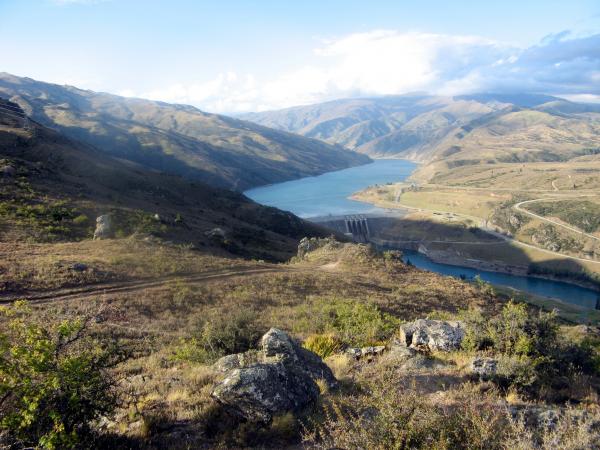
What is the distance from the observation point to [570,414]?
7859mm

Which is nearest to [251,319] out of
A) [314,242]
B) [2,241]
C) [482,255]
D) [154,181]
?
[2,241]

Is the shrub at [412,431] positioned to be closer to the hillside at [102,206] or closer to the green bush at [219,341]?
the green bush at [219,341]

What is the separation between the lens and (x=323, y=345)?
50.1 ft

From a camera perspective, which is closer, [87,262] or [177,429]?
[177,429]

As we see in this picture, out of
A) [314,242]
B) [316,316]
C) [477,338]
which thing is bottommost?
[314,242]

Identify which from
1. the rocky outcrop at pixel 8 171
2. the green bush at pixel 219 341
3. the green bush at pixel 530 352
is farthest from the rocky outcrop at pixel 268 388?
the rocky outcrop at pixel 8 171

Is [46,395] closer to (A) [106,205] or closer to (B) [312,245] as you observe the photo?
(B) [312,245]

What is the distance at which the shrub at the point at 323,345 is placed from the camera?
48.6 ft

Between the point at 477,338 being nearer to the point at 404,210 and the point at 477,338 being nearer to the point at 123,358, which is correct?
the point at 123,358

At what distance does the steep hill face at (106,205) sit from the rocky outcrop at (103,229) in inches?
30.4

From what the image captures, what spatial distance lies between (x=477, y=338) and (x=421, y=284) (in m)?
22.7

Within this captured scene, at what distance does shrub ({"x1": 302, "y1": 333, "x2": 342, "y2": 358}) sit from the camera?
14.8 m

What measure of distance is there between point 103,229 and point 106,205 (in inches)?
524

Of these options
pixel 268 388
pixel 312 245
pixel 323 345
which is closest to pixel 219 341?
pixel 323 345
